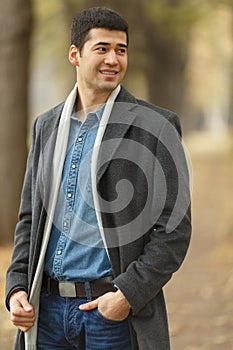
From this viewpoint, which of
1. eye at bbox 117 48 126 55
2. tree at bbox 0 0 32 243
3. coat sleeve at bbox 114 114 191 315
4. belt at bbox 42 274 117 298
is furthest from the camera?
tree at bbox 0 0 32 243

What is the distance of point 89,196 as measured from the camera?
317cm

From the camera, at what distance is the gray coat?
9.92 ft

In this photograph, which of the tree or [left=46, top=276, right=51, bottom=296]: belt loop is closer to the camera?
[left=46, top=276, right=51, bottom=296]: belt loop

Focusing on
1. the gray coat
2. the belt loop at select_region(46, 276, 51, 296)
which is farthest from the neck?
the belt loop at select_region(46, 276, 51, 296)

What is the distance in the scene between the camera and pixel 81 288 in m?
3.18

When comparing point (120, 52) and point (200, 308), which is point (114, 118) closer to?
point (120, 52)

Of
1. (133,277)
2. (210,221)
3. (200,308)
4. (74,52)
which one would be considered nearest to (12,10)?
(200,308)

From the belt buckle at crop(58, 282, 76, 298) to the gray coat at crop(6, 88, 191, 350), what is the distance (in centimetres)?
16

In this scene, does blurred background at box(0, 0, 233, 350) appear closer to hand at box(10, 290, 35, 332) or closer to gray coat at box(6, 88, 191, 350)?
hand at box(10, 290, 35, 332)

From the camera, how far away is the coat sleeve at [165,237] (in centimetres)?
301

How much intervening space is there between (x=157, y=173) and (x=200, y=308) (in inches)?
188

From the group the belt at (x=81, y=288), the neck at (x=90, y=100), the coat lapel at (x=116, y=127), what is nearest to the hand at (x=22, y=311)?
the belt at (x=81, y=288)

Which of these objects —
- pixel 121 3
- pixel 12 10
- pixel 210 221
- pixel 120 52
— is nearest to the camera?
pixel 120 52

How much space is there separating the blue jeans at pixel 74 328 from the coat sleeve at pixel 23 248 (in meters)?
0.13
